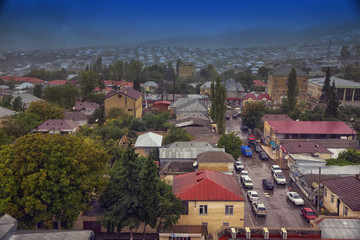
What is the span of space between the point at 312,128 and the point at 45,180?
19.2 m

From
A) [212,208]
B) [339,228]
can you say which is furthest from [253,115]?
[339,228]

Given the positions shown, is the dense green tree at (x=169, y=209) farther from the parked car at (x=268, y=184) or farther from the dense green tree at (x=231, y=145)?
the dense green tree at (x=231, y=145)

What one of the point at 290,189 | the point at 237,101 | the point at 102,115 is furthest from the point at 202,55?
the point at 290,189

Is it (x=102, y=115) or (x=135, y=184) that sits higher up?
(x=135, y=184)

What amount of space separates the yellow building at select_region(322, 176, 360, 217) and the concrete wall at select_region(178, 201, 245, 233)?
428 centimetres

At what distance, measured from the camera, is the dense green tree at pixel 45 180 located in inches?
508

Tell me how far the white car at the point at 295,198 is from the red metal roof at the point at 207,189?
11.5ft

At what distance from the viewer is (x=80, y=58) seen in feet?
456

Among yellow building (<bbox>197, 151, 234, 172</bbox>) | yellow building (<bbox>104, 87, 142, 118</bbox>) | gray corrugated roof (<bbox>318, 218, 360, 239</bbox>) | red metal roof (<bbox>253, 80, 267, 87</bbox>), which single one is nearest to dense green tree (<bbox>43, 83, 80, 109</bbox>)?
yellow building (<bbox>104, 87, 142, 118</bbox>)

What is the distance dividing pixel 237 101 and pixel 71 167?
122 ft

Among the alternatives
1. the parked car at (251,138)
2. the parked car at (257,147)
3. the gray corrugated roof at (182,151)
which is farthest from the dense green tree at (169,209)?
the parked car at (251,138)

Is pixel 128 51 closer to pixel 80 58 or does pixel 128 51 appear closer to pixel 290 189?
pixel 80 58

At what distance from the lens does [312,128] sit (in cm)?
2581

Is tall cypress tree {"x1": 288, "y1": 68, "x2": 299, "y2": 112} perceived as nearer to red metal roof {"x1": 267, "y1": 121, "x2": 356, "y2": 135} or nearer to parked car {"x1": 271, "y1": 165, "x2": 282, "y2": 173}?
red metal roof {"x1": 267, "y1": 121, "x2": 356, "y2": 135}
